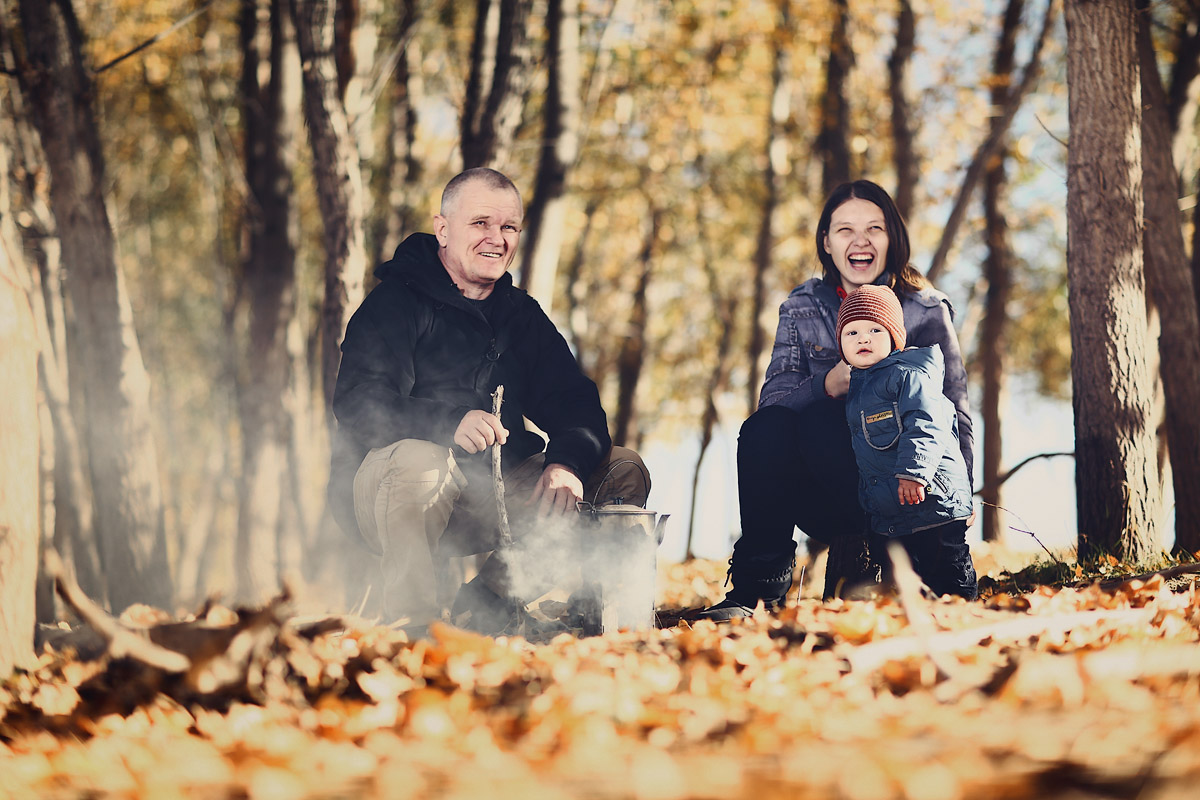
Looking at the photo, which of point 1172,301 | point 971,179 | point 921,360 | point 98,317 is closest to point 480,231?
point 921,360

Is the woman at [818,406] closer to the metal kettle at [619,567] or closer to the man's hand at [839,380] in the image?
the man's hand at [839,380]

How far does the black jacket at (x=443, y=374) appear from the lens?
12.7 feet

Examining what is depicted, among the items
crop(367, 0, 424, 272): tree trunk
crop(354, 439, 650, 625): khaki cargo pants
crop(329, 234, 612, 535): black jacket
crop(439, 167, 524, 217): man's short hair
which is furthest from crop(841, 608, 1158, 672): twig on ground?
crop(367, 0, 424, 272): tree trunk

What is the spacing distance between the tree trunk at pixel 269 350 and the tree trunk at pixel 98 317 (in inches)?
57.5

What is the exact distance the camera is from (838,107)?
8797mm

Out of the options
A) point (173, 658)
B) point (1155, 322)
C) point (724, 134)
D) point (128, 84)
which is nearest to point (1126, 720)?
point (173, 658)

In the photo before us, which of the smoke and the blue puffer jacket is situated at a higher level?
the blue puffer jacket

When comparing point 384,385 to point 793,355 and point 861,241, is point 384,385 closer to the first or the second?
point 793,355

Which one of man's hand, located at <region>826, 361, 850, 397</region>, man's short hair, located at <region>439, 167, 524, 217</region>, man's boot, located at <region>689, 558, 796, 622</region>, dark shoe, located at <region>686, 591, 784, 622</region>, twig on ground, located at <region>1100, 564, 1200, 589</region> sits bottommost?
dark shoe, located at <region>686, 591, 784, 622</region>

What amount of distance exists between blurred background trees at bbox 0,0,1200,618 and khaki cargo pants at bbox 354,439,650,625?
470mm

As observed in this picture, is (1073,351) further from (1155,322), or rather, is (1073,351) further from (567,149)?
(567,149)

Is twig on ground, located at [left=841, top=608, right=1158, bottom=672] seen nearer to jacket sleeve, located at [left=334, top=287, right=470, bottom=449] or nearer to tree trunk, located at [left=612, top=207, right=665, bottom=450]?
jacket sleeve, located at [left=334, top=287, right=470, bottom=449]

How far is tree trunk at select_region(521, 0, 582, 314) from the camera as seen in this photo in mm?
7156

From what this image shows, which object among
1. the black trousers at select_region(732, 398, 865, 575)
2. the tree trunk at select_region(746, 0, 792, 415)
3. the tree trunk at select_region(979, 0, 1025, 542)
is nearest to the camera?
the black trousers at select_region(732, 398, 865, 575)
